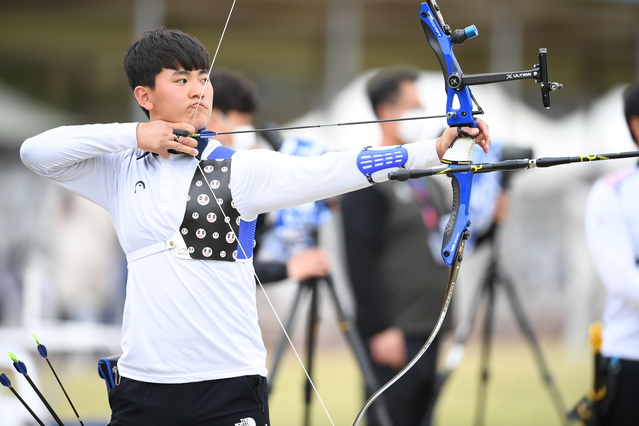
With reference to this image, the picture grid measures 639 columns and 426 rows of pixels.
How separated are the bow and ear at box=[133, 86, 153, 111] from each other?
607 millimetres

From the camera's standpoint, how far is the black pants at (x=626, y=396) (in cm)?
257

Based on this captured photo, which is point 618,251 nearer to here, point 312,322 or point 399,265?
point 399,265

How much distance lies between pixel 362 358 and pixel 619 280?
45.0 inches

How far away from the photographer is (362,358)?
3.37 m

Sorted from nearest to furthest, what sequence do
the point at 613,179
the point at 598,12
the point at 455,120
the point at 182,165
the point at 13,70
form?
1. the point at 455,120
2. the point at 182,165
3. the point at 613,179
4. the point at 13,70
5. the point at 598,12

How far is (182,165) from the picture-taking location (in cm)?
181

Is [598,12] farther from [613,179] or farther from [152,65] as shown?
[152,65]

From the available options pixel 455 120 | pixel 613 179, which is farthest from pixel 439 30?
pixel 613 179

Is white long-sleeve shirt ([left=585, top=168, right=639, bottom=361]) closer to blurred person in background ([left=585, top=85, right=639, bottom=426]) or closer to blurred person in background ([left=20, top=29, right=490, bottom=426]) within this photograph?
blurred person in background ([left=585, top=85, right=639, bottom=426])

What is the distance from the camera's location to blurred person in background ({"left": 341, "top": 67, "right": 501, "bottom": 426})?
3.29m

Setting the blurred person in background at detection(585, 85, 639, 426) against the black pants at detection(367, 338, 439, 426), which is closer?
the blurred person in background at detection(585, 85, 639, 426)

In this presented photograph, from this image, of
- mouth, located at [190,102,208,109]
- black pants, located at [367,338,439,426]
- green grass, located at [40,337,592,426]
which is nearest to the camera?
mouth, located at [190,102,208,109]

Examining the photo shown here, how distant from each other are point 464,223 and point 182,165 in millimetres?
587

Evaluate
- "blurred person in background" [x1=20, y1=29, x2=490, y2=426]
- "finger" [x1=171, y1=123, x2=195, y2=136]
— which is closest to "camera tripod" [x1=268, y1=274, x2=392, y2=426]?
"blurred person in background" [x1=20, y1=29, x2=490, y2=426]
